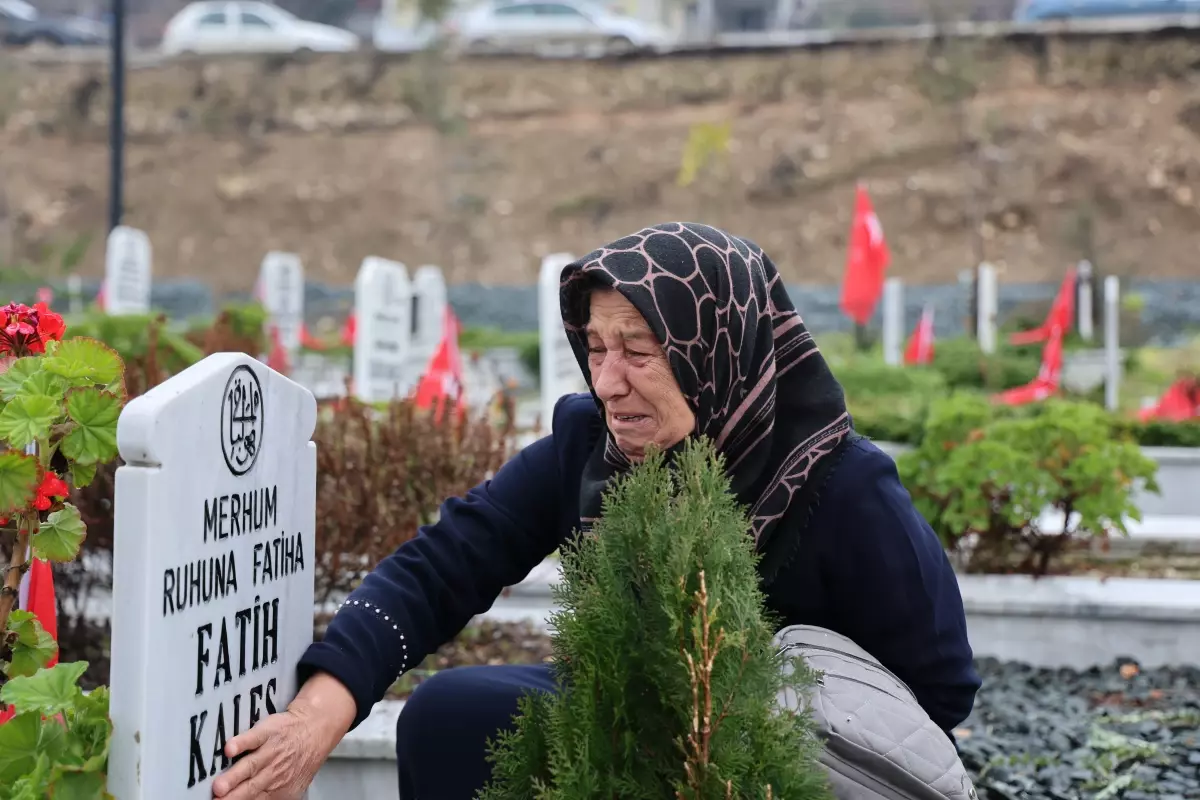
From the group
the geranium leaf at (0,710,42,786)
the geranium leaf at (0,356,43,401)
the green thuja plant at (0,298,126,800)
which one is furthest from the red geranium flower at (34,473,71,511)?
the geranium leaf at (0,710,42,786)

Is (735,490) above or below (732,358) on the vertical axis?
below

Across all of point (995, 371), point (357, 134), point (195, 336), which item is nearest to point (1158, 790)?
point (195, 336)

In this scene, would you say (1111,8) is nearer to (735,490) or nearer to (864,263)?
(864,263)

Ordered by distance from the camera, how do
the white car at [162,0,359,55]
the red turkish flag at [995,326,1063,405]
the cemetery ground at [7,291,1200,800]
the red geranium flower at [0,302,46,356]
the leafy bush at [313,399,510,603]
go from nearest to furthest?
the red geranium flower at [0,302,46,356]
the cemetery ground at [7,291,1200,800]
the leafy bush at [313,399,510,603]
the red turkish flag at [995,326,1063,405]
the white car at [162,0,359,55]

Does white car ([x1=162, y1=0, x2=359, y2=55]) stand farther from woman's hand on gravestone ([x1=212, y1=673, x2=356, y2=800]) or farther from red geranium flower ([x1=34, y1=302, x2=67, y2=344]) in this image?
woman's hand on gravestone ([x1=212, y1=673, x2=356, y2=800])

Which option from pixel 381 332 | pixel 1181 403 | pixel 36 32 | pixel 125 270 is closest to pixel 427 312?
pixel 381 332

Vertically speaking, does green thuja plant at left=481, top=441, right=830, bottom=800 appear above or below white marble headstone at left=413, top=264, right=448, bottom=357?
below

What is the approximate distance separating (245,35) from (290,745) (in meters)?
36.7

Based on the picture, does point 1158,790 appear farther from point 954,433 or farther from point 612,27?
point 612,27

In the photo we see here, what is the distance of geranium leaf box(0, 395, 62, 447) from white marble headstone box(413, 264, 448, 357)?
7623mm

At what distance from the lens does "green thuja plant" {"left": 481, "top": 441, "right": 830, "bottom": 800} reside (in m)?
1.37

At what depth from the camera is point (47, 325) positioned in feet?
6.06

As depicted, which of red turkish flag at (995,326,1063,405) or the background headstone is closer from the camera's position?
the background headstone

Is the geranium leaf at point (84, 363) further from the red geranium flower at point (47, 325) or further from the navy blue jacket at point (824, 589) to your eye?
the navy blue jacket at point (824, 589)
